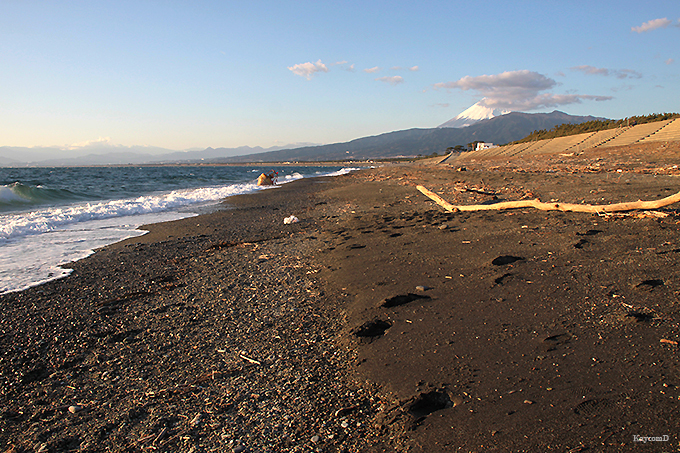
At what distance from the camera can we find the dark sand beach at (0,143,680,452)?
2.14 metres

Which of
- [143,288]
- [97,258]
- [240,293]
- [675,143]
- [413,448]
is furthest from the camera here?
[675,143]

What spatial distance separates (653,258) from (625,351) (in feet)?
6.96

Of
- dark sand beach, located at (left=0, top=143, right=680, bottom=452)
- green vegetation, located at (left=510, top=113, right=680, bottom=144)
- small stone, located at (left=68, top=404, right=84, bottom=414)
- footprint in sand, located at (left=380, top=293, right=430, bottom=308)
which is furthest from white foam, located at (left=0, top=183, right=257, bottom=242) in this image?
green vegetation, located at (left=510, top=113, right=680, bottom=144)

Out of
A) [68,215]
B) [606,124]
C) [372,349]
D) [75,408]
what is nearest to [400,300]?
[372,349]

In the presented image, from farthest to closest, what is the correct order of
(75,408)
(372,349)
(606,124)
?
(606,124) < (372,349) < (75,408)

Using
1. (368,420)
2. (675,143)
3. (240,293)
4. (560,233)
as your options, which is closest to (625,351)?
(368,420)

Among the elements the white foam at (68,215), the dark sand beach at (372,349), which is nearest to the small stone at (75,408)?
the dark sand beach at (372,349)

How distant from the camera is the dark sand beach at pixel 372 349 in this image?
84.1 inches

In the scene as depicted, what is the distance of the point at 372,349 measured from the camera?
3.08 meters

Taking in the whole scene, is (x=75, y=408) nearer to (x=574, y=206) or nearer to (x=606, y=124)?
(x=574, y=206)

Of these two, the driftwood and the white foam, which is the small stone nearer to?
the driftwood

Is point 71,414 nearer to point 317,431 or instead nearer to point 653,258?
point 317,431

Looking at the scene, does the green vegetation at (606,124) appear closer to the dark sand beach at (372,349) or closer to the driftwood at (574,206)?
the driftwood at (574,206)

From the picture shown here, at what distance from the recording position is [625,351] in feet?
8.36
